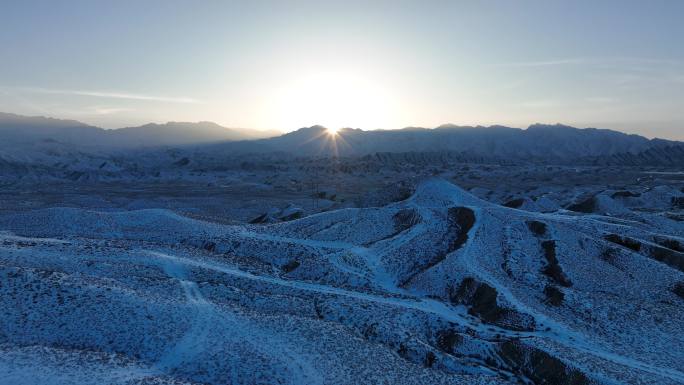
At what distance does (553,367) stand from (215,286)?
62.7ft

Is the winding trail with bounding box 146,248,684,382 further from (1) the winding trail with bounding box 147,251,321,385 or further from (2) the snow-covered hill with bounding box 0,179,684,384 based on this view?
(2) the snow-covered hill with bounding box 0,179,684,384

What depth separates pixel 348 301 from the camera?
27.0 meters

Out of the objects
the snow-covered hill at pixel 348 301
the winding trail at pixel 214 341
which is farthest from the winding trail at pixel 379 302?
the snow-covered hill at pixel 348 301

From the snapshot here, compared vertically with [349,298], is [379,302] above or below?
below

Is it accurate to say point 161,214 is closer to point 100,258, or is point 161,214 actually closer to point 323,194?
point 100,258

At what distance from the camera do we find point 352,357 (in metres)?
21.0

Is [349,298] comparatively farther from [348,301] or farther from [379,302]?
[379,302]

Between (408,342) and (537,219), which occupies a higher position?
(537,219)

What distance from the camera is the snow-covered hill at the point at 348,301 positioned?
787 inches

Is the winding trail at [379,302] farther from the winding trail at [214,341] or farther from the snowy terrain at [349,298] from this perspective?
the snowy terrain at [349,298]

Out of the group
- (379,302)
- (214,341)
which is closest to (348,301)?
(379,302)

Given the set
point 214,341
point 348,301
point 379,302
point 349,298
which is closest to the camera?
point 214,341

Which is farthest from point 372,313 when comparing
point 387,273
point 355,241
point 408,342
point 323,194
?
point 323,194

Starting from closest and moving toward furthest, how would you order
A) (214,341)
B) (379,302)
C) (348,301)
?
1. (214,341)
2. (348,301)
3. (379,302)
